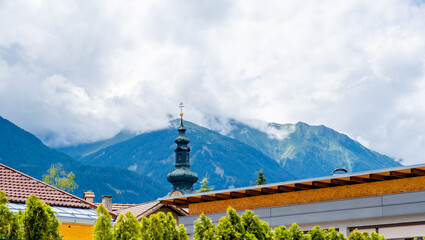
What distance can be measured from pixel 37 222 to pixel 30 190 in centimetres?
1231

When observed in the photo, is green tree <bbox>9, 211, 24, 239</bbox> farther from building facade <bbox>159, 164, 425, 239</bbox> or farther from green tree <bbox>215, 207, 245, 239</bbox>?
building facade <bbox>159, 164, 425, 239</bbox>

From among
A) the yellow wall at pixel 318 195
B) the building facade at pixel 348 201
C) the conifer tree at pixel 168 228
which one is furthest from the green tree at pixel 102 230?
the yellow wall at pixel 318 195

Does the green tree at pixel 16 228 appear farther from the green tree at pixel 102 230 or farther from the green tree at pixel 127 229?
the green tree at pixel 127 229

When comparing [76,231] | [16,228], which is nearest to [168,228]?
[16,228]

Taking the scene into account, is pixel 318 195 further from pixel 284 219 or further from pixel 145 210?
pixel 145 210

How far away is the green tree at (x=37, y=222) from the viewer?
14836 millimetres

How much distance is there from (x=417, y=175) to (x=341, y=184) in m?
3.37

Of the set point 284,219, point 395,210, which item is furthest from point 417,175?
point 284,219

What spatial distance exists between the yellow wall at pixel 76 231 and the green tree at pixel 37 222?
9981mm

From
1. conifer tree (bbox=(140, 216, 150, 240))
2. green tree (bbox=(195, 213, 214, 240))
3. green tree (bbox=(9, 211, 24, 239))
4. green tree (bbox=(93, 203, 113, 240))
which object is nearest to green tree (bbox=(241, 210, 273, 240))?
green tree (bbox=(195, 213, 214, 240))

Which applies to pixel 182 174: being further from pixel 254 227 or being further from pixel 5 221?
pixel 5 221

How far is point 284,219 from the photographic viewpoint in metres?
30.5

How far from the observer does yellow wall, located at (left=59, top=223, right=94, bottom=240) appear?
24.9 metres

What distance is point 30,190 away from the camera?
2678cm
